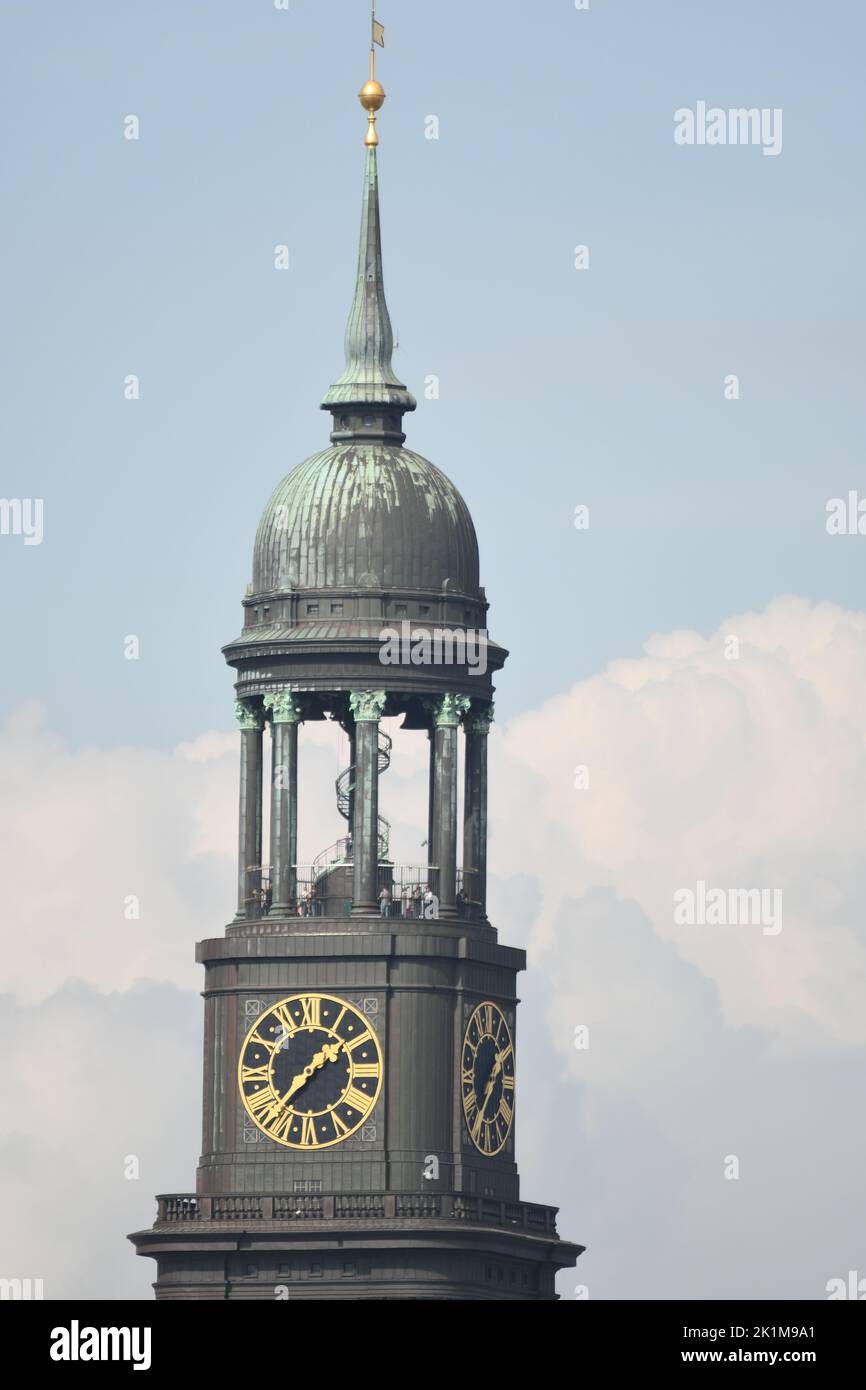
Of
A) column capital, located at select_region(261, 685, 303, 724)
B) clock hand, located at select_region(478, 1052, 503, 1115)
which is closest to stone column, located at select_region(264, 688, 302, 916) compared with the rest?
column capital, located at select_region(261, 685, 303, 724)

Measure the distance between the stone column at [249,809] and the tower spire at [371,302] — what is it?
717 centimetres

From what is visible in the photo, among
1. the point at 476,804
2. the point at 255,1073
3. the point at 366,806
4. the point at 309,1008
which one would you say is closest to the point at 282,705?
the point at 366,806

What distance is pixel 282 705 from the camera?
175375 millimetres

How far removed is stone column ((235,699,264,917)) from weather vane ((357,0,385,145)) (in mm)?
13623

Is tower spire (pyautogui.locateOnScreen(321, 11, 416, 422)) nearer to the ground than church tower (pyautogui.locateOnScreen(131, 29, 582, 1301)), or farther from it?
farther from it

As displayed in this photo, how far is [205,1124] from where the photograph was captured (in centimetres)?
17500

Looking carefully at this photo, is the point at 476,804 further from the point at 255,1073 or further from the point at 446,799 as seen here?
the point at 255,1073

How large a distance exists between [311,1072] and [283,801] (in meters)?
6.32

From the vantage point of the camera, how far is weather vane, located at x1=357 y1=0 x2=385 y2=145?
178m

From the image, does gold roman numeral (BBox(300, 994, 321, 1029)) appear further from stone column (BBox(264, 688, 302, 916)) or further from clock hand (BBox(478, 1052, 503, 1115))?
clock hand (BBox(478, 1052, 503, 1115))

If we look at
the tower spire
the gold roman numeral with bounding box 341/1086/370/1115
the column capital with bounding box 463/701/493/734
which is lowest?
the gold roman numeral with bounding box 341/1086/370/1115
